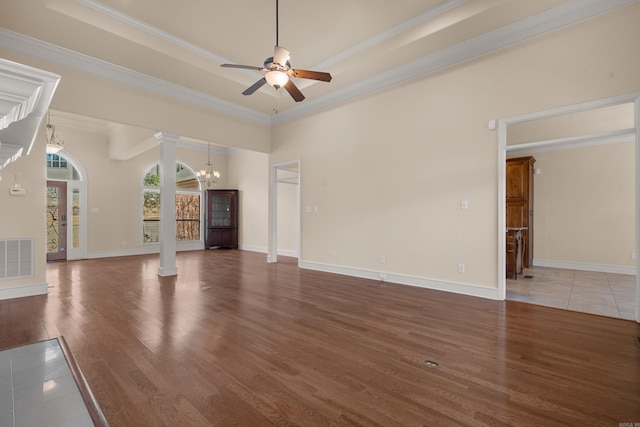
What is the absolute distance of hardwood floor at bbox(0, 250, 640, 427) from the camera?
1.69 m

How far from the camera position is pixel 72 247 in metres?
7.62

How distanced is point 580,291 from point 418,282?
239 centimetres

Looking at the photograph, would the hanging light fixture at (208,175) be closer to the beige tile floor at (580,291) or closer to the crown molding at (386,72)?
the crown molding at (386,72)

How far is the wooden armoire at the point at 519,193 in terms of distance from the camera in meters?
6.15

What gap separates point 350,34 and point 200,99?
3150 mm

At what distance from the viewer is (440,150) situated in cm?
444

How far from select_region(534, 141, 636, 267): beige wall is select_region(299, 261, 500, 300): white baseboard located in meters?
4.08

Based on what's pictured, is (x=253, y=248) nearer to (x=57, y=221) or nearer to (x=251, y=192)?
(x=251, y=192)

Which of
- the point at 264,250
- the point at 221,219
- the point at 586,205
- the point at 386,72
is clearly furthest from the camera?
the point at 221,219

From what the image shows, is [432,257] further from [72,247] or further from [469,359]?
[72,247]

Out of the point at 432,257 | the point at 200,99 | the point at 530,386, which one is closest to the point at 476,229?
the point at 432,257

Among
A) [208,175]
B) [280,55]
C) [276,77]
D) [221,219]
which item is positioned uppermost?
[280,55]

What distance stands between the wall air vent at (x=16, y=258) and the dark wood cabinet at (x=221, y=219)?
223 inches

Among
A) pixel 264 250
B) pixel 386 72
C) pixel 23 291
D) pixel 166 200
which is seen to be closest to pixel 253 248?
pixel 264 250
